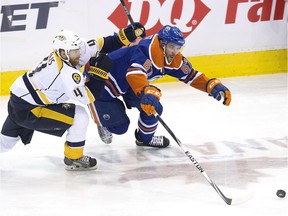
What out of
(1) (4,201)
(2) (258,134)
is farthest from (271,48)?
(1) (4,201)

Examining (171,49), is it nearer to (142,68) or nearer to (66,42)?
(142,68)

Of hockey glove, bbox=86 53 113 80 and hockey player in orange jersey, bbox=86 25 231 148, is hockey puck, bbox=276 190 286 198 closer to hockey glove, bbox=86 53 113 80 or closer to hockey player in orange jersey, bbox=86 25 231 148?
hockey player in orange jersey, bbox=86 25 231 148

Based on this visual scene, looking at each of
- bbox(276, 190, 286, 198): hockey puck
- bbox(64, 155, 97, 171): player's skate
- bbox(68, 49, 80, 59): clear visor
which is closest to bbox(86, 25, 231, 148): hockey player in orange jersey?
bbox(68, 49, 80, 59): clear visor

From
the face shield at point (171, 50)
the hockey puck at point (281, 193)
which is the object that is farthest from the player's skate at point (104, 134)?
the hockey puck at point (281, 193)

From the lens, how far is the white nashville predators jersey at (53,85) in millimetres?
3764

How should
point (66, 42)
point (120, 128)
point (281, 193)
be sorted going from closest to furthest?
1. point (281, 193)
2. point (66, 42)
3. point (120, 128)

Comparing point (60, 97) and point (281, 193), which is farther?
point (60, 97)

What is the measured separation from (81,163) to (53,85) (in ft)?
1.66

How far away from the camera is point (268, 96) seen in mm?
5805

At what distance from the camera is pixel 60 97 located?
154 inches

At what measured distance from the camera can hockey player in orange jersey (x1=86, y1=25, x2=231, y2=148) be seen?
13.0 ft

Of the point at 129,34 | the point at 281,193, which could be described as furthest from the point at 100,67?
the point at 281,193

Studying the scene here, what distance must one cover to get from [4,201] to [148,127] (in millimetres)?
1131

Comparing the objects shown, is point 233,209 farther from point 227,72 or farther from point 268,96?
point 227,72
